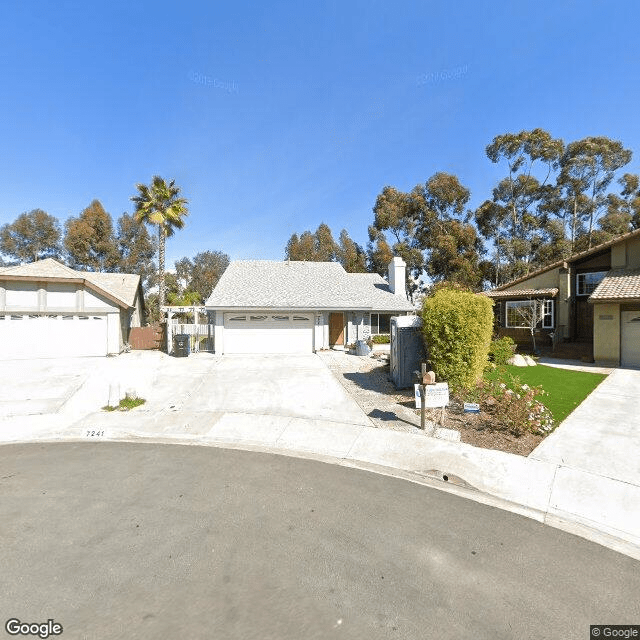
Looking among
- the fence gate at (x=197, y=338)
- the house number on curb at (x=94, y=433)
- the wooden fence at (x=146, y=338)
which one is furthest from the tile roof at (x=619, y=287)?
the wooden fence at (x=146, y=338)

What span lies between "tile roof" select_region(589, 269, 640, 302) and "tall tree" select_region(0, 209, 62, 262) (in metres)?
56.3

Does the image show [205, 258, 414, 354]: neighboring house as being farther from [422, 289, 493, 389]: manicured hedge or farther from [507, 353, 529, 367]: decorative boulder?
[422, 289, 493, 389]: manicured hedge

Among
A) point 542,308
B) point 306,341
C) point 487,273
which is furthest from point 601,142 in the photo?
point 306,341

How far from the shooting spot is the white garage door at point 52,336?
16047 mm

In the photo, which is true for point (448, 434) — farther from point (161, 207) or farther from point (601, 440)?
point (161, 207)

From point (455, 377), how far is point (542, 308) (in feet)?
43.4

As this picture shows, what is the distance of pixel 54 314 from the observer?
55.3ft

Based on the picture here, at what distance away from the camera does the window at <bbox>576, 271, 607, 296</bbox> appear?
18.2 m

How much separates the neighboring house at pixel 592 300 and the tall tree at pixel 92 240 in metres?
43.1

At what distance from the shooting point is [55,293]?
16.9 m

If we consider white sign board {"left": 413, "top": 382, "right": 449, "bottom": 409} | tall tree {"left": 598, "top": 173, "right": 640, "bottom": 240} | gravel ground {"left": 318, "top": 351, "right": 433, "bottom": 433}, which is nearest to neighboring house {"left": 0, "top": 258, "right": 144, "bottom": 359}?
gravel ground {"left": 318, "top": 351, "right": 433, "bottom": 433}

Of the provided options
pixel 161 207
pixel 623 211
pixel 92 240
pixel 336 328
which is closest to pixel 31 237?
pixel 92 240

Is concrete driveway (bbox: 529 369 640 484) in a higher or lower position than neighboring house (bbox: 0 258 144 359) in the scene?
lower

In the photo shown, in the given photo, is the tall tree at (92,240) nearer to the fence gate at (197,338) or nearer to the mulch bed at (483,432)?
the fence gate at (197,338)
